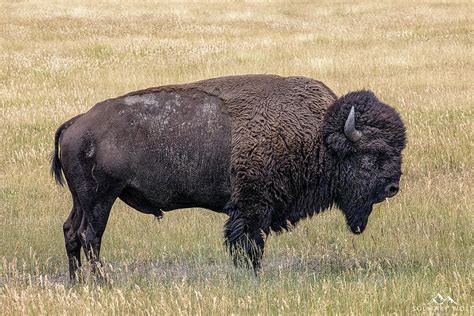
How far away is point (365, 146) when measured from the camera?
714 centimetres

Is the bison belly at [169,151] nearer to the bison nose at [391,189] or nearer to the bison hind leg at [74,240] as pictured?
the bison hind leg at [74,240]

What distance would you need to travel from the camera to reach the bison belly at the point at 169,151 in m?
7.07

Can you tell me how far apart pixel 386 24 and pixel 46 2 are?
1597 centimetres

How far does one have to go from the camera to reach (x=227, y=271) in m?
6.87

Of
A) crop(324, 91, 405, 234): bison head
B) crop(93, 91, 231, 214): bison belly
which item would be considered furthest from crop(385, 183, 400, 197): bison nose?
crop(93, 91, 231, 214): bison belly

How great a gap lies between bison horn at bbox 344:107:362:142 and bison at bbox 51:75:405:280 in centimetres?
1

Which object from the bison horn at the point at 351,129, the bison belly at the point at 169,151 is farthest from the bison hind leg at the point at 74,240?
the bison horn at the point at 351,129

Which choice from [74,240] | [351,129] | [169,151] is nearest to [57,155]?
[74,240]

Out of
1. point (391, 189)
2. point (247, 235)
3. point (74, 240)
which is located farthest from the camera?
point (74, 240)

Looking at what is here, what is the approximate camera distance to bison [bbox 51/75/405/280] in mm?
7023

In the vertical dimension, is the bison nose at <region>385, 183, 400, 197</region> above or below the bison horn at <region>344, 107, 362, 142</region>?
below

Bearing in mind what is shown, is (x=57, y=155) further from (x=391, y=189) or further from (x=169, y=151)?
(x=391, y=189)

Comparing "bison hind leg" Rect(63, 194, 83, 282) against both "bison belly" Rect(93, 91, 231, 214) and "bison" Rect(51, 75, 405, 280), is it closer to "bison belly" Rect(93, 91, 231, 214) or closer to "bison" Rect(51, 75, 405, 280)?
"bison" Rect(51, 75, 405, 280)

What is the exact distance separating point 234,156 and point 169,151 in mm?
558
